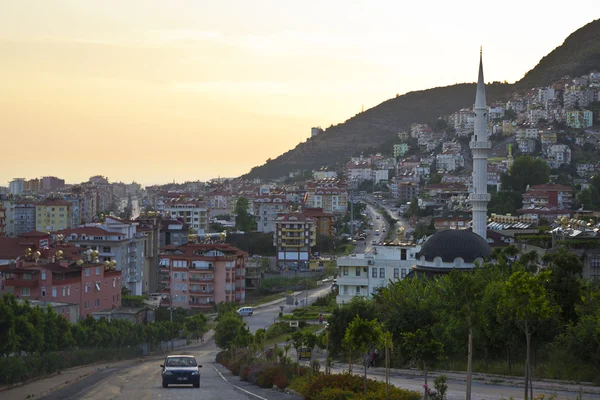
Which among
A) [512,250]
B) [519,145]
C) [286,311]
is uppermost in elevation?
[519,145]

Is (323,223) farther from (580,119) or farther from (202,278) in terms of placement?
(580,119)

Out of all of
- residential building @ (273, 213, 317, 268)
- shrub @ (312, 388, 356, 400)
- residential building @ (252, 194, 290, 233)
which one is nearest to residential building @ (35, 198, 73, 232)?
residential building @ (252, 194, 290, 233)

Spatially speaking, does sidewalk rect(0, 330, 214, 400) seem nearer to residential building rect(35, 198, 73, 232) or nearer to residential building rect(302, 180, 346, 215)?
residential building rect(35, 198, 73, 232)

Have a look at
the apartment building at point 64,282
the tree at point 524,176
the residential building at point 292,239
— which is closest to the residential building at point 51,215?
the residential building at point 292,239

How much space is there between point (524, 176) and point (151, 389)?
109377 millimetres

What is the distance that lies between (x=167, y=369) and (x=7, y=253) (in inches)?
2214

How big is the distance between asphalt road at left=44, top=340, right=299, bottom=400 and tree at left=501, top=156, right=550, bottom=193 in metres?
97.7

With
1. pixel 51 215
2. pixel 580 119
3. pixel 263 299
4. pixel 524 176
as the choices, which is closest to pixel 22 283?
pixel 263 299

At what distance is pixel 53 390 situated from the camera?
31625 mm

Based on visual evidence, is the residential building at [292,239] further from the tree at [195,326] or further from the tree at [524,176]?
the tree at [195,326]

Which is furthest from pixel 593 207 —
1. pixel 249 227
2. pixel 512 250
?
pixel 512 250

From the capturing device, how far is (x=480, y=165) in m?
84.5

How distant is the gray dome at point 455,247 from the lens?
5234 cm

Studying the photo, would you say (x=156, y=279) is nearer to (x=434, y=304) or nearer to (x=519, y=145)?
(x=434, y=304)
